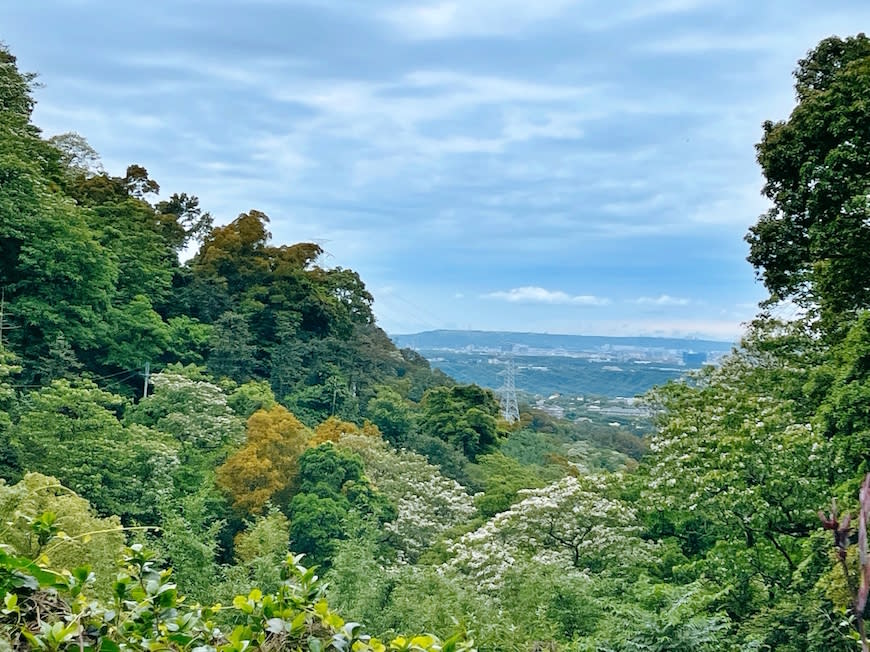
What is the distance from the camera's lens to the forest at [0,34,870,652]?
2.16 meters

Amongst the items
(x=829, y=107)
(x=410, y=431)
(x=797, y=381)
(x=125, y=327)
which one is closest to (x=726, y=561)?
(x=797, y=381)

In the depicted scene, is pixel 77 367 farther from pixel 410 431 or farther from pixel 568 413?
pixel 568 413

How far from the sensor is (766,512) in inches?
325

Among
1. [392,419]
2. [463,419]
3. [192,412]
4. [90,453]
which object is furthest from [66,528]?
[463,419]

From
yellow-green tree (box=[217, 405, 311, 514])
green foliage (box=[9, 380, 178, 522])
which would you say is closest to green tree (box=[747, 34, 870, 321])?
yellow-green tree (box=[217, 405, 311, 514])

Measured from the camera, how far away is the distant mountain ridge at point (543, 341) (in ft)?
308

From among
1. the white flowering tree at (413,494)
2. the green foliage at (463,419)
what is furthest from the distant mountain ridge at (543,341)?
the white flowering tree at (413,494)

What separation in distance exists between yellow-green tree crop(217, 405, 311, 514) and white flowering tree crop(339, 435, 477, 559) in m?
1.58

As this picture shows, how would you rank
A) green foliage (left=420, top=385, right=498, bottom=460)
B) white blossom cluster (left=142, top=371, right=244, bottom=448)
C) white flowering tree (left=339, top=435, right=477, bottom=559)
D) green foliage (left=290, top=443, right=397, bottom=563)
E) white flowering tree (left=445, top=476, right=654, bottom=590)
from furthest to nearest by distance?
green foliage (left=420, top=385, right=498, bottom=460) → white blossom cluster (left=142, top=371, right=244, bottom=448) → white flowering tree (left=339, top=435, right=477, bottom=559) → green foliage (left=290, top=443, right=397, bottom=563) → white flowering tree (left=445, top=476, right=654, bottom=590)

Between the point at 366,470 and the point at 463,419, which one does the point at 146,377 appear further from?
the point at 463,419

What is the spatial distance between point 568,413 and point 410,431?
102ft

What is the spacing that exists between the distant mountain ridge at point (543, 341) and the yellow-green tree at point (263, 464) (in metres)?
65.7

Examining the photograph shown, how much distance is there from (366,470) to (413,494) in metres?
1.39

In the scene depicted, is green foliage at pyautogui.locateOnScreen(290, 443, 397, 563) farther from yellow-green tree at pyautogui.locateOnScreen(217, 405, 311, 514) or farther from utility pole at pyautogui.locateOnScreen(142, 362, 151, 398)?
utility pole at pyautogui.locateOnScreen(142, 362, 151, 398)
